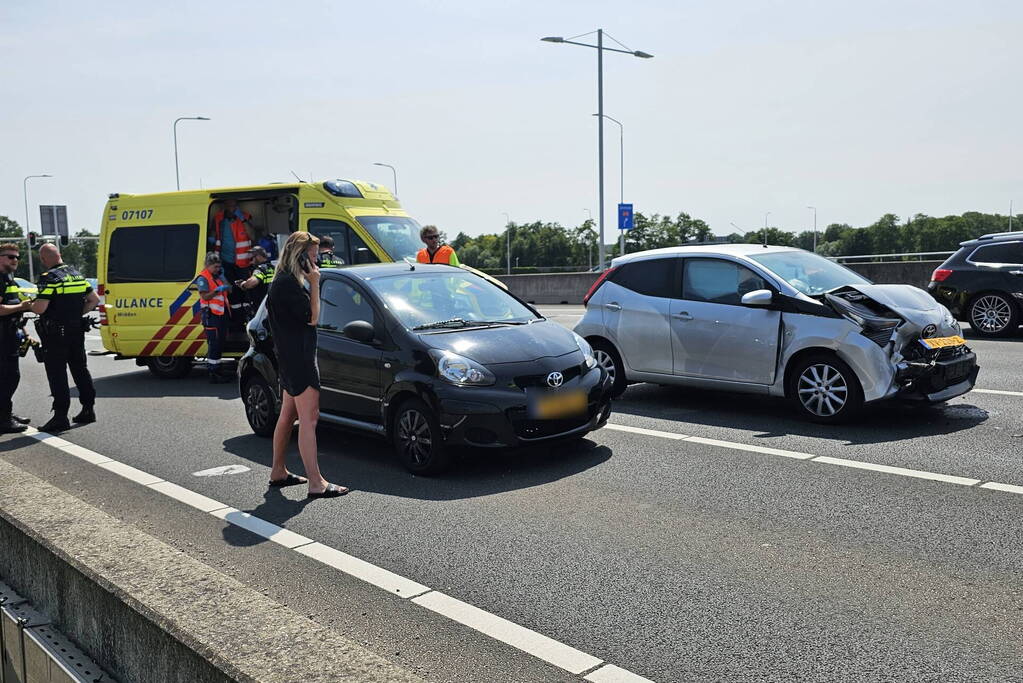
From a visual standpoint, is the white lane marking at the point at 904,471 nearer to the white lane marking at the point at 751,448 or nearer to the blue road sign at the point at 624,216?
the white lane marking at the point at 751,448

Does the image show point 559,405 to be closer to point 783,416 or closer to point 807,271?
point 783,416

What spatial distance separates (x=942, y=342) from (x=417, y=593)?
18.9 feet

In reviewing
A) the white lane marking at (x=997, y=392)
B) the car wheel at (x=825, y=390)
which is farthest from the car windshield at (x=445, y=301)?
the white lane marking at (x=997, y=392)

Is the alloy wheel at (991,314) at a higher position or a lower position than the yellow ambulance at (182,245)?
lower

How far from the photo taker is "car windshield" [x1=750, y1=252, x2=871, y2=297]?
9.26m

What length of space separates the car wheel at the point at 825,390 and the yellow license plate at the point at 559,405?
2.38 meters

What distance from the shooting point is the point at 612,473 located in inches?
287

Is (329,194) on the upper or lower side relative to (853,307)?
upper

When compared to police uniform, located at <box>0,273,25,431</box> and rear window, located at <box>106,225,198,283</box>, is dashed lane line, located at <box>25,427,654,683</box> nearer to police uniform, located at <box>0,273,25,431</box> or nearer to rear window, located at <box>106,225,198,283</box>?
police uniform, located at <box>0,273,25,431</box>

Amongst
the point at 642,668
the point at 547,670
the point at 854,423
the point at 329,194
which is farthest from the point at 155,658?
the point at 329,194

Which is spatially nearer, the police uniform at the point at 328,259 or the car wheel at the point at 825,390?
the car wheel at the point at 825,390

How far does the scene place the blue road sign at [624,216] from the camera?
35000 mm

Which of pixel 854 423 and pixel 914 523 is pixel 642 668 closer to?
pixel 914 523

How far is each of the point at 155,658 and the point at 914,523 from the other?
4152 millimetres
